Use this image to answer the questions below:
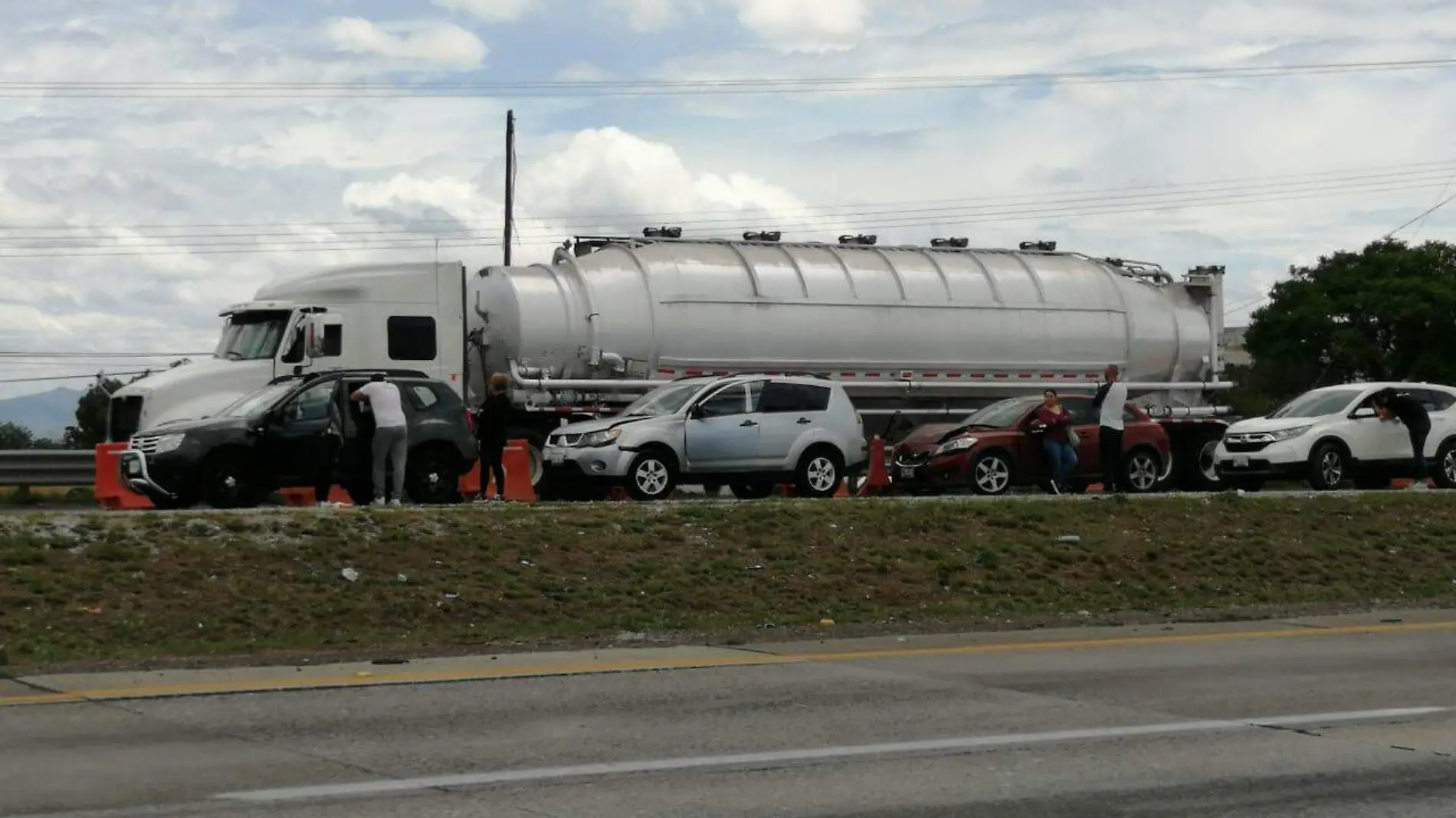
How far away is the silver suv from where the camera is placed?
2264 cm

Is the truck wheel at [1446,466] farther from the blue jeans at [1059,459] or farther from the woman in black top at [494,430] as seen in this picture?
the woman in black top at [494,430]

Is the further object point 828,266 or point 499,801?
point 828,266

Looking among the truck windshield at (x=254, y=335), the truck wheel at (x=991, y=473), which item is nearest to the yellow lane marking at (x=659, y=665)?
the truck wheel at (x=991, y=473)

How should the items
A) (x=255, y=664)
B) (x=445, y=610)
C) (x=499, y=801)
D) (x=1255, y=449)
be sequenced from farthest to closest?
(x=1255, y=449) → (x=445, y=610) → (x=255, y=664) → (x=499, y=801)

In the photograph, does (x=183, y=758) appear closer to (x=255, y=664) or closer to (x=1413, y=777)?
(x=255, y=664)

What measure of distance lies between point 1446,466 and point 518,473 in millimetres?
13310

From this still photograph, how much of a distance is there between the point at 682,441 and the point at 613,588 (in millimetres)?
8234

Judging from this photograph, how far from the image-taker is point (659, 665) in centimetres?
1154

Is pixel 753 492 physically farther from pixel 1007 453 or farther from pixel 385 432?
pixel 385 432

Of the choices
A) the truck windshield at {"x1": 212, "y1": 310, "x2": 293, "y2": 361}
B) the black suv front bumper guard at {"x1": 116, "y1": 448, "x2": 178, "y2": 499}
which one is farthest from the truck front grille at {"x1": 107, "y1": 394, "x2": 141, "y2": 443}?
the black suv front bumper guard at {"x1": 116, "y1": 448, "x2": 178, "y2": 499}

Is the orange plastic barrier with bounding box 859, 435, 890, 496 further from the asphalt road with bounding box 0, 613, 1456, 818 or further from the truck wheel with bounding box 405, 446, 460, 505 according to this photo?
the asphalt road with bounding box 0, 613, 1456, 818

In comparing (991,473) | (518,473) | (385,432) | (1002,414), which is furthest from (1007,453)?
(385,432)

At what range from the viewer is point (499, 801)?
7.37 meters

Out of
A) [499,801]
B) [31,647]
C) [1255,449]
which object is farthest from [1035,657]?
[1255,449]
